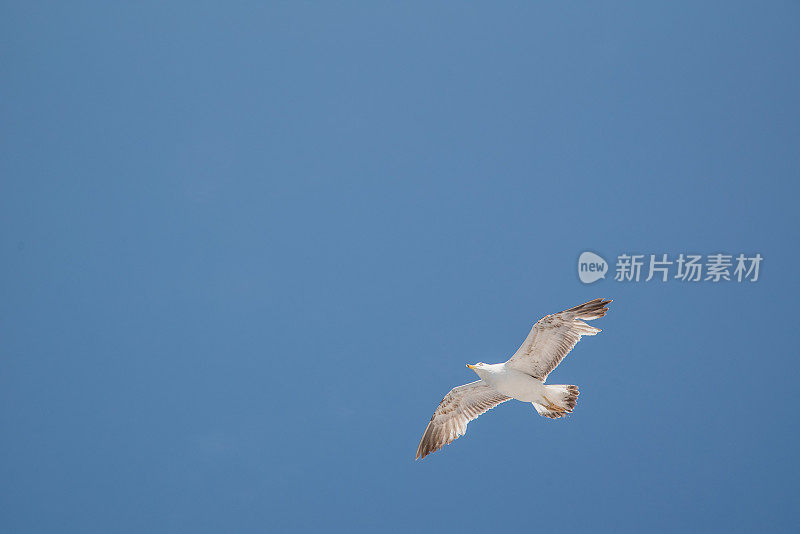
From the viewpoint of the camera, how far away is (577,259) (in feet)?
67.3

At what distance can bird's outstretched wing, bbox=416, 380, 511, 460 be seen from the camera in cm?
1455

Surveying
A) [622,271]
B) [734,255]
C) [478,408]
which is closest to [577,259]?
[622,271]

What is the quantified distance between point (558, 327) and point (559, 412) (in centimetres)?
130

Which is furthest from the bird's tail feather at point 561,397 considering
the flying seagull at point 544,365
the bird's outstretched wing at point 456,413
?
the bird's outstretched wing at point 456,413

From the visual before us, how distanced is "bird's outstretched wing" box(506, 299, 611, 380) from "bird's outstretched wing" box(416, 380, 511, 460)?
97 centimetres

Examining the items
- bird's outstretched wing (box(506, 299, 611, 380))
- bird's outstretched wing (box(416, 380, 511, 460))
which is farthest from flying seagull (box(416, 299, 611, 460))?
bird's outstretched wing (box(416, 380, 511, 460))

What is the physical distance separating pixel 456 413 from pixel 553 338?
222 centimetres

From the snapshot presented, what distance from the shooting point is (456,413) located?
14711 millimetres

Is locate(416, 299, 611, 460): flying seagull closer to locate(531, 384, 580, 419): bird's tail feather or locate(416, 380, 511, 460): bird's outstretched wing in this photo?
locate(531, 384, 580, 419): bird's tail feather

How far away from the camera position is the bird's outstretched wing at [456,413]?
14.5 metres

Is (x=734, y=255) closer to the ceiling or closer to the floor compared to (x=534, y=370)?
closer to the ceiling

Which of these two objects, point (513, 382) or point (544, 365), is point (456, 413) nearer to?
point (513, 382)

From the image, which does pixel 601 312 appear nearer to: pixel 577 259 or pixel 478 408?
pixel 478 408

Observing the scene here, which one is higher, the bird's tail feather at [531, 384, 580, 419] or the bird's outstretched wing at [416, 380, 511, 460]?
the bird's outstretched wing at [416, 380, 511, 460]
